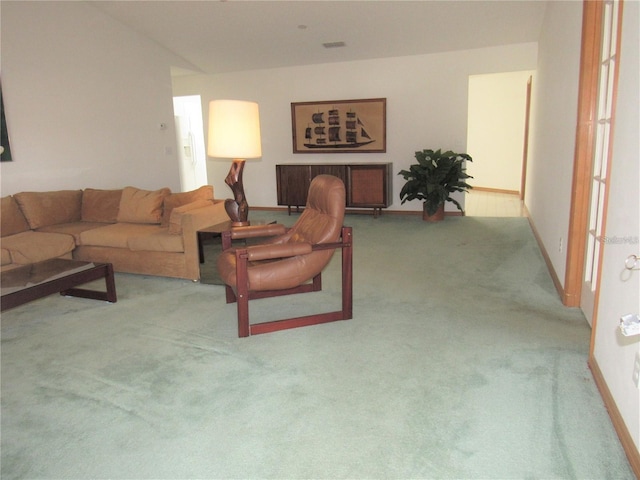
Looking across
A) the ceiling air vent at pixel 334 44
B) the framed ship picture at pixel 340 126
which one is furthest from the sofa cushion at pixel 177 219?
the framed ship picture at pixel 340 126

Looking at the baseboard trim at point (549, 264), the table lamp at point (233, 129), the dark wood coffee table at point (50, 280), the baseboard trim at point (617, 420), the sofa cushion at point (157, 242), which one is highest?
the table lamp at point (233, 129)

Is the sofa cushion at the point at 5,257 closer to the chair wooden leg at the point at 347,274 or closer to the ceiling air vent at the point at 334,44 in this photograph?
the chair wooden leg at the point at 347,274

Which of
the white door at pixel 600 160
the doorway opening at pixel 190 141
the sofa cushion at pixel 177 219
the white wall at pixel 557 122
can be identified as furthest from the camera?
the doorway opening at pixel 190 141

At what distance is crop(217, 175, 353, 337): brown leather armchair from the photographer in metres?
2.91

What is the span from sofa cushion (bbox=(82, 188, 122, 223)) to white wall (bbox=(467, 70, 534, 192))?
7.15m

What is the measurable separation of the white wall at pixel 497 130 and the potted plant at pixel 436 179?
3.30 metres

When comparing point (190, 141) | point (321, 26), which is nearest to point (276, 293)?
point (321, 26)

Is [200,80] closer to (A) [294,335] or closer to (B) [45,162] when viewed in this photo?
(B) [45,162]

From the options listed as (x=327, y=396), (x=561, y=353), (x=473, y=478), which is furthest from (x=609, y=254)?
(x=327, y=396)

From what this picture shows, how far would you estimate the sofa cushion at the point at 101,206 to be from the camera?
197 inches

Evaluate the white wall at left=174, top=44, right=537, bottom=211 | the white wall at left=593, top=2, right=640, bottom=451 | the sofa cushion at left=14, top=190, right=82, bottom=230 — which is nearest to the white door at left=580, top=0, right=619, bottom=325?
the white wall at left=593, top=2, right=640, bottom=451

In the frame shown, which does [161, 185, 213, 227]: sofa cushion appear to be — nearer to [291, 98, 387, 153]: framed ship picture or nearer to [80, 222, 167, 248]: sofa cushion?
[80, 222, 167, 248]: sofa cushion

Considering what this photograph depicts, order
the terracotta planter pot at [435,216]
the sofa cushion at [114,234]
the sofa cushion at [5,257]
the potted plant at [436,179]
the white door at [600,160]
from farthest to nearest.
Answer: the terracotta planter pot at [435,216] → the potted plant at [436,179] → the sofa cushion at [114,234] → the sofa cushion at [5,257] → the white door at [600,160]

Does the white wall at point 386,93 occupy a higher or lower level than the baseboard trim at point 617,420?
higher
